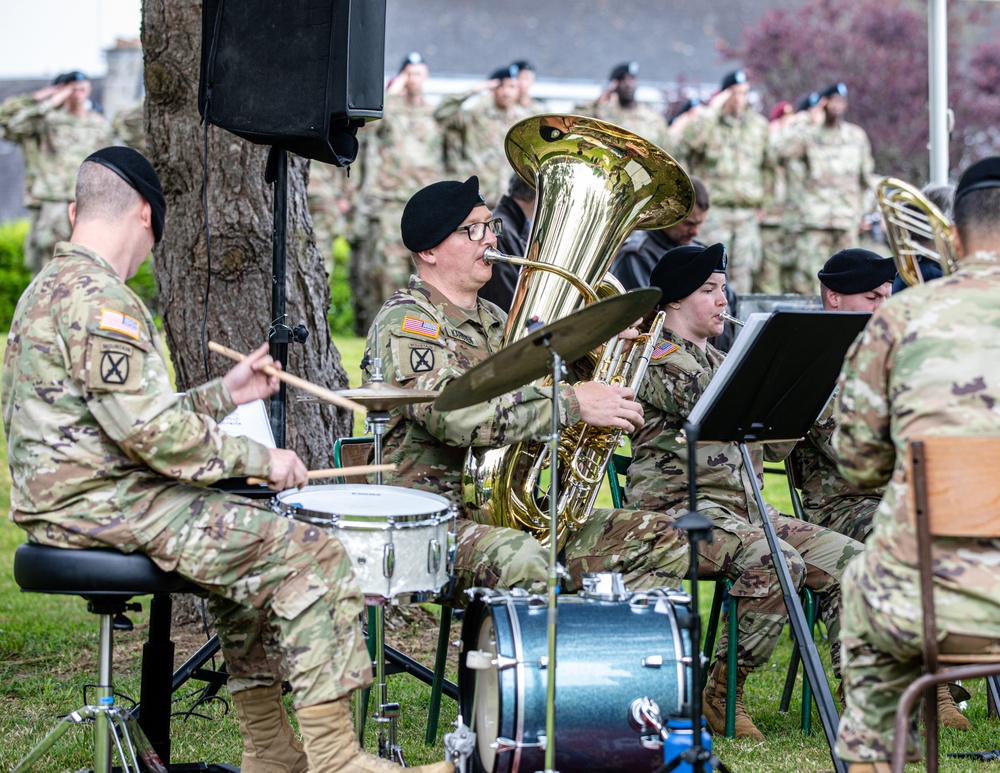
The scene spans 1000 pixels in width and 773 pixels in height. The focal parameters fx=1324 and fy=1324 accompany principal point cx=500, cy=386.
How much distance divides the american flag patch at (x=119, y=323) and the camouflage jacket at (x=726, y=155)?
1211 cm

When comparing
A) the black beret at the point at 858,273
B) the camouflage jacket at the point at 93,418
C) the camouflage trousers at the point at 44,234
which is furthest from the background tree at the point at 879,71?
the camouflage jacket at the point at 93,418

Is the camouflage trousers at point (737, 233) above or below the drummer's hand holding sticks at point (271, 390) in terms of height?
above

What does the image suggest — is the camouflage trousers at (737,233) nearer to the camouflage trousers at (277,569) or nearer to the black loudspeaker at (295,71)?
the black loudspeaker at (295,71)

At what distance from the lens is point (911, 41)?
81.5ft

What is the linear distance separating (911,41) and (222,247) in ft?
71.2

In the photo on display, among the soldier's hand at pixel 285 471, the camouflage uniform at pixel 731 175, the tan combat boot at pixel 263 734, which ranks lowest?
the tan combat boot at pixel 263 734

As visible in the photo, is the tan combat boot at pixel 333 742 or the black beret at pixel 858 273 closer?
the tan combat boot at pixel 333 742

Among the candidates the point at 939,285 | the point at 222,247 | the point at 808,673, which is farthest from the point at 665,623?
the point at 222,247

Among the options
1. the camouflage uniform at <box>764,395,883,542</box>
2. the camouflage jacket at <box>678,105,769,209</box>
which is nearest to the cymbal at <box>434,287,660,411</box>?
the camouflage uniform at <box>764,395,883,542</box>

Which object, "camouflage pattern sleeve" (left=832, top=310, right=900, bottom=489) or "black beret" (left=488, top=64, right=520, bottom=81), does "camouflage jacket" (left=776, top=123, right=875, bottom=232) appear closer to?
"black beret" (left=488, top=64, right=520, bottom=81)

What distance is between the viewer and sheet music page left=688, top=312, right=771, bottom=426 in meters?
4.02

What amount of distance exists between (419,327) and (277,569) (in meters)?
1.20

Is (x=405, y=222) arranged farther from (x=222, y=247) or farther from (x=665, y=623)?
(x=665, y=623)

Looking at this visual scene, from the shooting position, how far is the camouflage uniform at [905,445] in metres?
3.13
